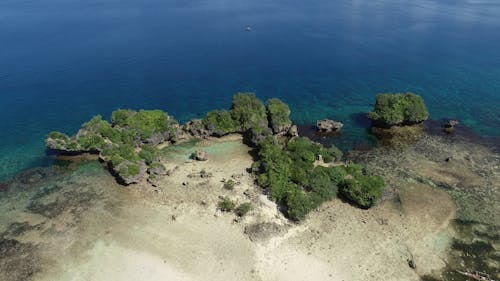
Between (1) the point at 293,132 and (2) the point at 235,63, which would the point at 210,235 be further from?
(2) the point at 235,63

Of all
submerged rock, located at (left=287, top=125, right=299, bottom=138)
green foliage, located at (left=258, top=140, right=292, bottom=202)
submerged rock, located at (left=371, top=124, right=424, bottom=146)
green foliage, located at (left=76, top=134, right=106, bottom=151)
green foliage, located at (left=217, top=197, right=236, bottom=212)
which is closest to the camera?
green foliage, located at (left=217, top=197, right=236, bottom=212)

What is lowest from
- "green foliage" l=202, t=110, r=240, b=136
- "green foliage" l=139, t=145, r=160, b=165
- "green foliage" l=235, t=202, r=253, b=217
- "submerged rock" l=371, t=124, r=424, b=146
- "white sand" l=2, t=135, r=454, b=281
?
"white sand" l=2, t=135, r=454, b=281

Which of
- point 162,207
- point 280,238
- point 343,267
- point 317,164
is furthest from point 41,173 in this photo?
point 343,267

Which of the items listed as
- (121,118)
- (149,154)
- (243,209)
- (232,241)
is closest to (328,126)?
(243,209)

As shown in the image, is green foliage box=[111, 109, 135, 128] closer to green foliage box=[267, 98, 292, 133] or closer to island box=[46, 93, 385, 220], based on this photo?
island box=[46, 93, 385, 220]

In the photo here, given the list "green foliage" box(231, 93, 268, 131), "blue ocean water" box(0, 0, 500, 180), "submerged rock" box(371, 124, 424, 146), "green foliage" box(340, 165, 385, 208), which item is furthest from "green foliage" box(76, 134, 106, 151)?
"submerged rock" box(371, 124, 424, 146)

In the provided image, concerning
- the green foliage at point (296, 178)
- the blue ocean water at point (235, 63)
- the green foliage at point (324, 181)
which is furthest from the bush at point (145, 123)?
the green foliage at point (324, 181)

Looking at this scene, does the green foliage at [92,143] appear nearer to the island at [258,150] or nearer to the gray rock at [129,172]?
the island at [258,150]
